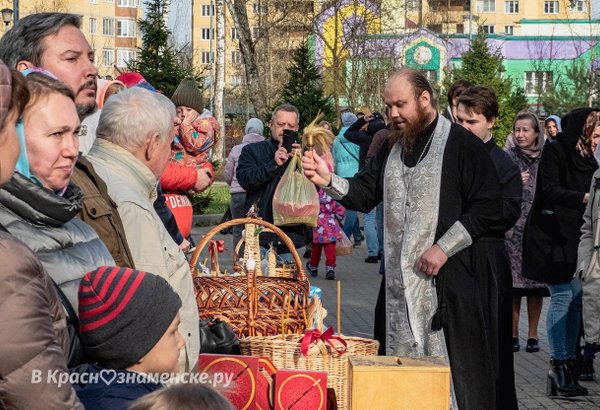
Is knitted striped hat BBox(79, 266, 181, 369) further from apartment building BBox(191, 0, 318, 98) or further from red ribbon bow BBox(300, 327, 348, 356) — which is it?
apartment building BBox(191, 0, 318, 98)

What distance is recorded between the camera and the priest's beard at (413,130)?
657 centimetres

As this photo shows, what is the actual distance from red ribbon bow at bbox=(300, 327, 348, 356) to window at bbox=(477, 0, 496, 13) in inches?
4279

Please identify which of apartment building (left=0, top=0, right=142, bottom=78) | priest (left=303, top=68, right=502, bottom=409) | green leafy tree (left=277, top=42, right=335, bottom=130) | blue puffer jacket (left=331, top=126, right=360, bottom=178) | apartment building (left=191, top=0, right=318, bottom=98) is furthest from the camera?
apartment building (left=0, top=0, right=142, bottom=78)

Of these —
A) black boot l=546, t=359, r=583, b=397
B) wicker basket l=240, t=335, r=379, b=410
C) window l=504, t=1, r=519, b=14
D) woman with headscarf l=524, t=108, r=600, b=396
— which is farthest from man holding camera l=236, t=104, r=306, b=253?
window l=504, t=1, r=519, b=14

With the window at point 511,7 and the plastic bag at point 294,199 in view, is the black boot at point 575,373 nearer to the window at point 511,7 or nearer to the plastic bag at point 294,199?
the plastic bag at point 294,199

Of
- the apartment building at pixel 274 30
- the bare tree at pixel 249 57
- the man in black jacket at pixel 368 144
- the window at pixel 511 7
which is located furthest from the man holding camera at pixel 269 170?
the window at pixel 511 7

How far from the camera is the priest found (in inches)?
256

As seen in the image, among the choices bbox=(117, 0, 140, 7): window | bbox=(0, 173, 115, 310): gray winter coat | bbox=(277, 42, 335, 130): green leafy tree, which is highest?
bbox=(117, 0, 140, 7): window

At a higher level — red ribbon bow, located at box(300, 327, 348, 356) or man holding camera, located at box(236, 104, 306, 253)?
man holding camera, located at box(236, 104, 306, 253)

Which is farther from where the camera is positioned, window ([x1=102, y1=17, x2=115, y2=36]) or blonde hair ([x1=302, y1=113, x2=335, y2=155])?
window ([x1=102, y1=17, x2=115, y2=36])

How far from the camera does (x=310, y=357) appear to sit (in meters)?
5.55

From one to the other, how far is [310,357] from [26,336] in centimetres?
284

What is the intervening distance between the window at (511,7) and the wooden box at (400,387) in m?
109

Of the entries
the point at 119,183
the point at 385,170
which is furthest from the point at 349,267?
the point at 119,183
